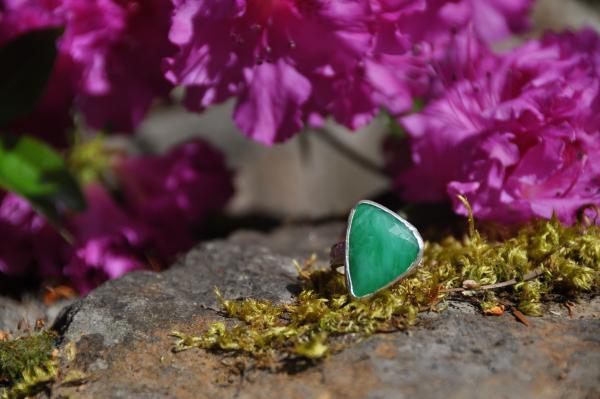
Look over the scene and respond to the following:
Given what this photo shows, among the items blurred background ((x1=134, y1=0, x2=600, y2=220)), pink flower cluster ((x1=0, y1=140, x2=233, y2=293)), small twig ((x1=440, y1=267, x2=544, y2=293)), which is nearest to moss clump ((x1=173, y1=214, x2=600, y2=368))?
small twig ((x1=440, y1=267, x2=544, y2=293))

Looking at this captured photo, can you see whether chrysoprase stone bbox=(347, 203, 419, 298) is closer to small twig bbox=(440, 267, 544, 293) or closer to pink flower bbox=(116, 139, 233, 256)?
small twig bbox=(440, 267, 544, 293)

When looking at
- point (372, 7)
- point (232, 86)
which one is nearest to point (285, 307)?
point (232, 86)

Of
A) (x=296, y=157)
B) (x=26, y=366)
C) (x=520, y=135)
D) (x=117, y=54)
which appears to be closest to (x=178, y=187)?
(x=117, y=54)

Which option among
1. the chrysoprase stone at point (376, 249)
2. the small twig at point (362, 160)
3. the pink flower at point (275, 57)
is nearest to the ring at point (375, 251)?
the chrysoprase stone at point (376, 249)

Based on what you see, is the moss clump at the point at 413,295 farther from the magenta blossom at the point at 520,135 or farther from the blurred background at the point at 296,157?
the blurred background at the point at 296,157

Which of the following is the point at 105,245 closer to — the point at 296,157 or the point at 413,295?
the point at 413,295

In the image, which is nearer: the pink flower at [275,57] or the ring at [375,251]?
the ring at [375,251]

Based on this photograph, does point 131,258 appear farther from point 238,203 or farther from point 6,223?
point 238,203
